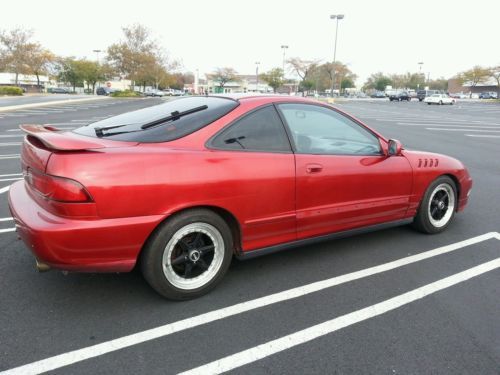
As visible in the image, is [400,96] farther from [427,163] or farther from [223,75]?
[427,163]

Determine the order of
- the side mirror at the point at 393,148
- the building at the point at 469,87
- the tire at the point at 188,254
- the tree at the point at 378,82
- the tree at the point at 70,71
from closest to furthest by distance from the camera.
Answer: the tire at the point at 188,254 < the side mirror at the point at 393,148 < the tree at the point at 70,71 < the building at the point at 469,87 < the tree at the point at 378,82

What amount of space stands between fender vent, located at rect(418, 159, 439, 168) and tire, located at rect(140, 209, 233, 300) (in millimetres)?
2233

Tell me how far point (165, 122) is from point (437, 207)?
3.06m

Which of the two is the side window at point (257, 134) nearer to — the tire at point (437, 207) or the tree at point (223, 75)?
the tire at point (437, 207)

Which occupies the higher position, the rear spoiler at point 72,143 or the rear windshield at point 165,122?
the rear windshield at point 165,122

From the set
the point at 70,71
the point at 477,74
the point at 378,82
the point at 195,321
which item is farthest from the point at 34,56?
the point at 378,82

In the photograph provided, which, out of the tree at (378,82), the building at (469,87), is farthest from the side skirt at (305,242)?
the tree at (378,82)

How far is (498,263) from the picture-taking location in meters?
3.60

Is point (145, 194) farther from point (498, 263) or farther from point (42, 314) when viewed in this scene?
point (498, 263)

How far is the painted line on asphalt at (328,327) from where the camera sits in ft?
7.30

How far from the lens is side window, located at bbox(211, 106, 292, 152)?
294 cm

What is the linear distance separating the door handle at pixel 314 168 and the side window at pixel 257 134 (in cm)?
21

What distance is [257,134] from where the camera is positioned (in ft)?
10.1

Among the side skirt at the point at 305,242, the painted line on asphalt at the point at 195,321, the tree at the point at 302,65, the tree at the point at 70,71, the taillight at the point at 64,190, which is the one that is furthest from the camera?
the tree at the point at 302,65
